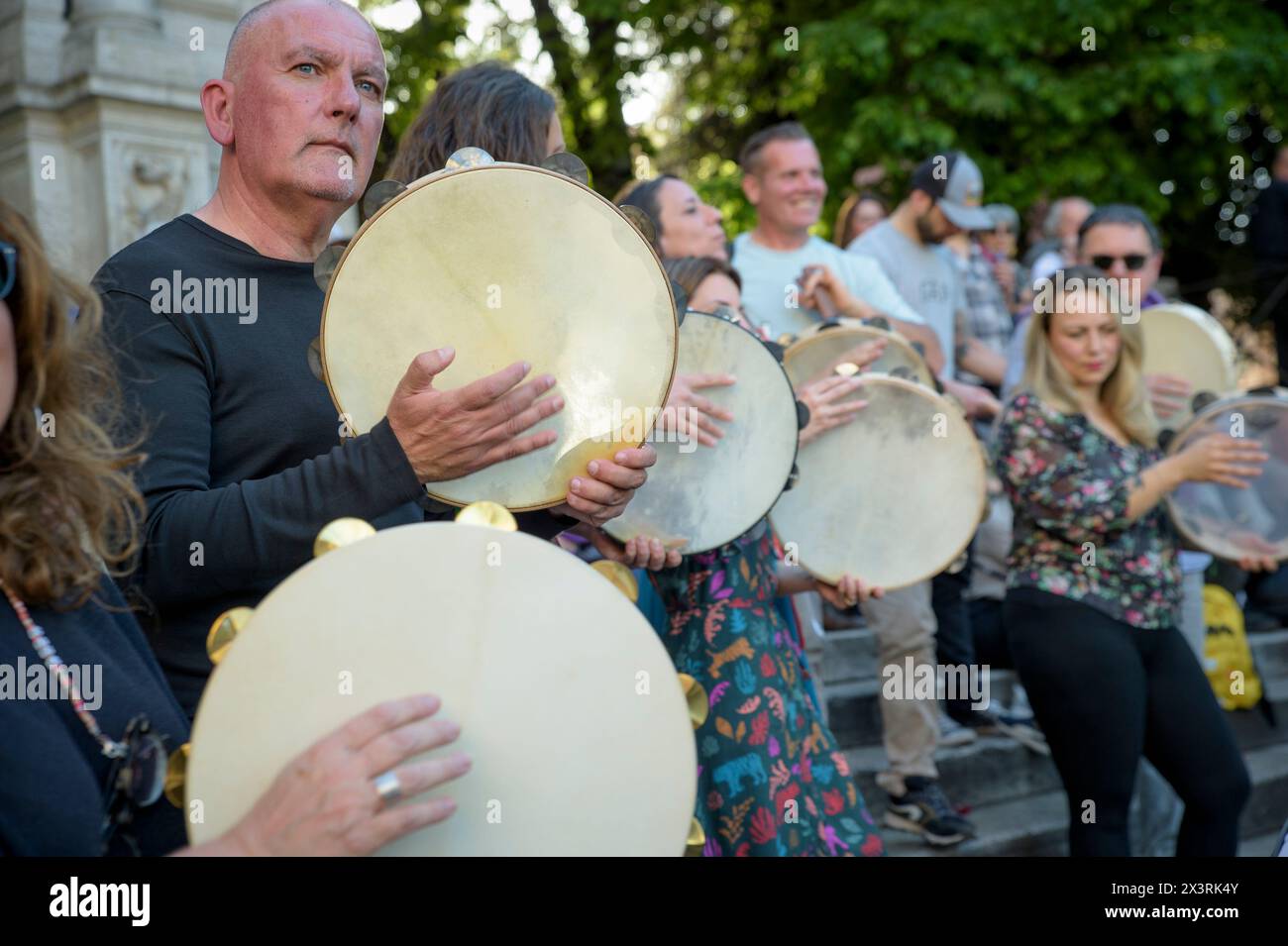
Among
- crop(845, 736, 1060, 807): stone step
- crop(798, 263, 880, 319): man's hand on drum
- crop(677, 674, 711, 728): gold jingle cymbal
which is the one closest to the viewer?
crop(677, 674, 711, 728): gold jingle cymbal

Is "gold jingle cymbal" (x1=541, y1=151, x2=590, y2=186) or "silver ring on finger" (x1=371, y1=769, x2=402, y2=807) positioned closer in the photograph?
"silver ring on finger" (x1=371, y1=769, x2=402, y2=807)

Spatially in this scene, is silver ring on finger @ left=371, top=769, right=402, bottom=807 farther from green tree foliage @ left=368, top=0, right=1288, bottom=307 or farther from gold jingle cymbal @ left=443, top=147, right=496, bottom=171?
green tree foliage @ left=368, top=0, right=1288, bottom=307

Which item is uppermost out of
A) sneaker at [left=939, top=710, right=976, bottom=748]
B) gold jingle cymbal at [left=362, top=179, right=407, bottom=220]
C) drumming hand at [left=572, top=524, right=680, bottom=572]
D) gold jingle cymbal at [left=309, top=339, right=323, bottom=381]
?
gold jingle cymbal at [left=362, top=179, right=407, bottom=220]

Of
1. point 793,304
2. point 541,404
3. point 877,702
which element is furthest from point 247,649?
point 877,702

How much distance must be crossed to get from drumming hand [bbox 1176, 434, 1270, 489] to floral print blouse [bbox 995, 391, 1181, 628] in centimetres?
14

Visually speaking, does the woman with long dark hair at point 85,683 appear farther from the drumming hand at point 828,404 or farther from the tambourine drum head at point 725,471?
the drumming hand at point 828,404

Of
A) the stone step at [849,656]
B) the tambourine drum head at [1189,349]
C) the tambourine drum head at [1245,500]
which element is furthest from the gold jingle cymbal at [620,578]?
the tambourine drum head at [1189,349]

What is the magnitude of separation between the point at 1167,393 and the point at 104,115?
13.8 feet

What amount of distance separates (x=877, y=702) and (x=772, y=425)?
264 cm

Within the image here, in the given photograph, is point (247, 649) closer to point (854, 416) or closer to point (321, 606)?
point (321, 606)

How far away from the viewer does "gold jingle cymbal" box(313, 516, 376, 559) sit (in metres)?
1.37

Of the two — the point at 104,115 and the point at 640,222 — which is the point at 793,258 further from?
the point at 640,222

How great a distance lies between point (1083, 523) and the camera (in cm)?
377

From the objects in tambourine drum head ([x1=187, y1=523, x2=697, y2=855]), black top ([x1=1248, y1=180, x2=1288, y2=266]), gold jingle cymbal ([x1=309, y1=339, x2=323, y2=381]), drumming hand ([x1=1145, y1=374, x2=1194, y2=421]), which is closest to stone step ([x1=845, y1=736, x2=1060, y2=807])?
drumming hand ([x1=1145, y1=374, x2=1194, y2=421])
